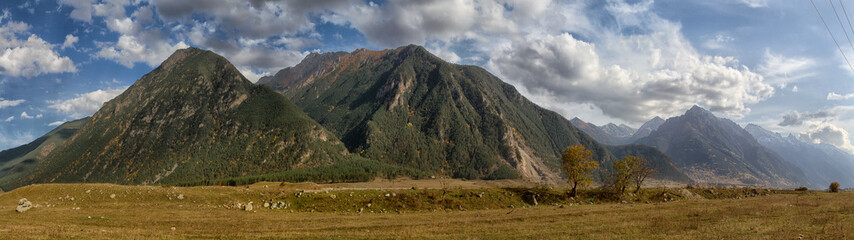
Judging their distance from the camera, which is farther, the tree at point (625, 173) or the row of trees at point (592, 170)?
the tree at point (625, 173)

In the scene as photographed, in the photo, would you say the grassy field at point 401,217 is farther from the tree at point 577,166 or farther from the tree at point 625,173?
the tree at point 577,166

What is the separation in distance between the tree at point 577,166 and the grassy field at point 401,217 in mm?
2884

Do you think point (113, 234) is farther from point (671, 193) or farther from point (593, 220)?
point (671, 193)

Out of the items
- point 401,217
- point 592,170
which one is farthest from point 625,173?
point 401,217

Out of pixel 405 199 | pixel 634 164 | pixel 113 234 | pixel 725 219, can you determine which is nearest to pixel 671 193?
pixel 634 164

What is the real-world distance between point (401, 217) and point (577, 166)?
38.4 meters

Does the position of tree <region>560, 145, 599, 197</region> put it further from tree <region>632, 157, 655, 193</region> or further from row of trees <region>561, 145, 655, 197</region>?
tree <region>632, 157, 655, 193</region>

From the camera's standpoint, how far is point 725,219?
28.0 metres

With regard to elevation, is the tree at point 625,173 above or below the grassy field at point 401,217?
above

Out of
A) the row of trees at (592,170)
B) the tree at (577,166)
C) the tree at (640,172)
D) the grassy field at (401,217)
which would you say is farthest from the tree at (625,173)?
the tree at (577,166)

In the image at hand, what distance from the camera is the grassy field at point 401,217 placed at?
24.2m

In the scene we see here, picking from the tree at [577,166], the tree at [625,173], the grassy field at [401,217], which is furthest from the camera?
the tree at [625,173]

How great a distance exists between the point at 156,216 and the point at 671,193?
276 feet

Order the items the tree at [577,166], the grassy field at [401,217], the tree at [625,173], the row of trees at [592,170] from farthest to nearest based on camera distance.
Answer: the tree at [625,173] < the row of trees at [592,170] < the tree at [577,166] < the grassy field at [401,217]
